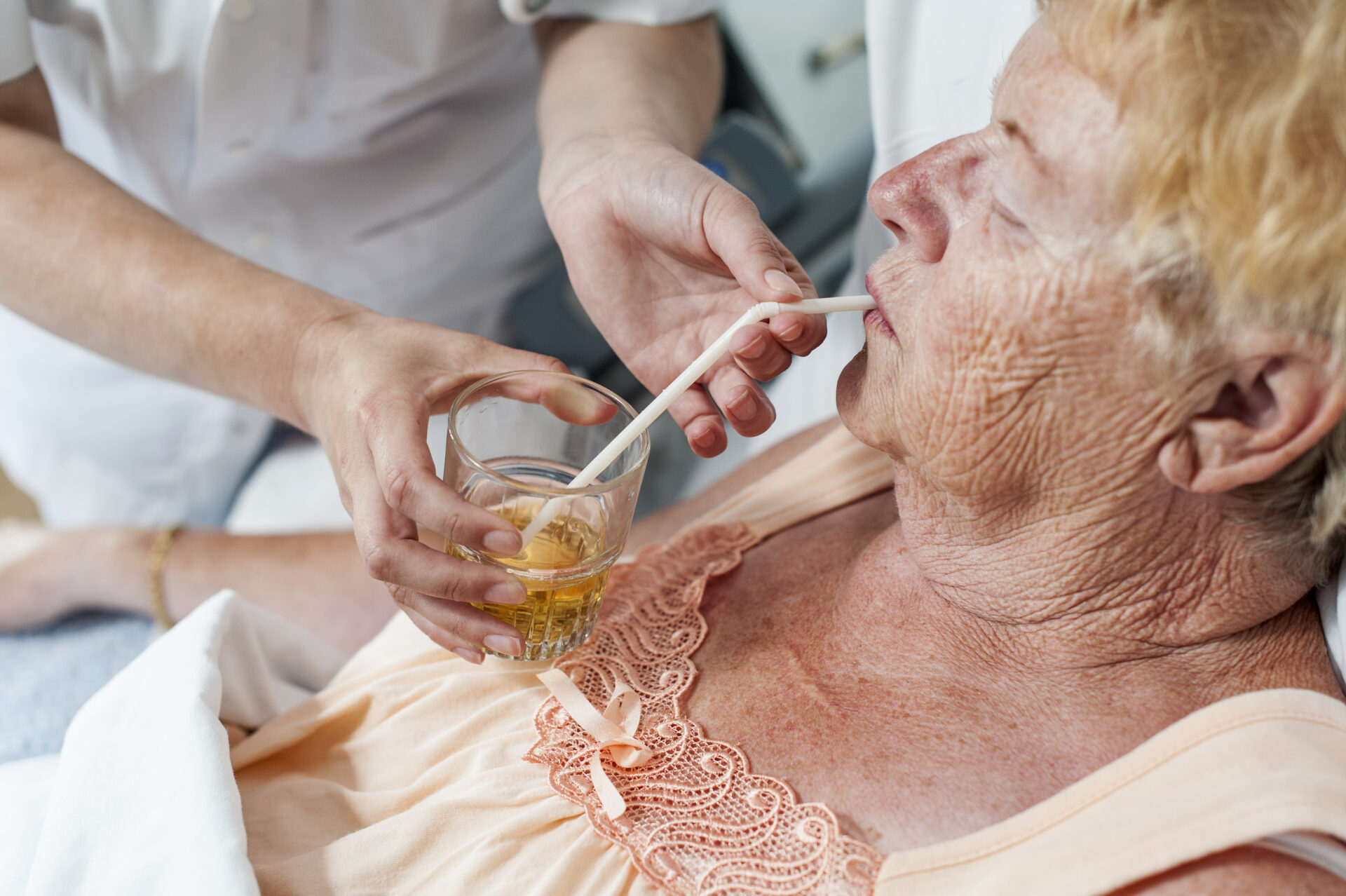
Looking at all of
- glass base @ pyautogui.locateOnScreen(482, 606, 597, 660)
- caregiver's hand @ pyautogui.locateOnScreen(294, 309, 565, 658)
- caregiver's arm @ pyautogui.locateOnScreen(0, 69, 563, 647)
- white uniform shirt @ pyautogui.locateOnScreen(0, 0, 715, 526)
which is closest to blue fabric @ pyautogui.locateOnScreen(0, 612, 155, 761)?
white uniform shirt @ pyautogui.locateOnScreen(0, 0, 715, 526)

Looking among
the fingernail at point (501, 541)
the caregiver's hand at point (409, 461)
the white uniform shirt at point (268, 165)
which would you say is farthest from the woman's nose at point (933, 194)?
the white uniform shirt at point (268, 165)

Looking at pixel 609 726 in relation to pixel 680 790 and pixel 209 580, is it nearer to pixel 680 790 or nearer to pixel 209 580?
pixel 680 790

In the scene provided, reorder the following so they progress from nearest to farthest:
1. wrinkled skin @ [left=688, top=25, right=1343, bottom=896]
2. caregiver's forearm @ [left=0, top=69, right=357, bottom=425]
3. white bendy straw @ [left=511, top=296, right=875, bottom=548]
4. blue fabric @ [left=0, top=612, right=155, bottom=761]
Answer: wrinkled skin @ [left=688, top=25, right=1343, bottom=896] < white bendy straw @ [left=511, top=296, right=875, bottom=548] < caregiver's forearm @ [left=0, top=69, right=357, bottom=425] < blue fabric @ [left=0, top=612, right=155, bottom=761]

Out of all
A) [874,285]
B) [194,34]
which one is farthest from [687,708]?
[194,34]

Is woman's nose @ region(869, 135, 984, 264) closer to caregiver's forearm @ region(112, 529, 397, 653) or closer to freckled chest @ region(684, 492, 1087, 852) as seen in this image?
freckled chest @ region(684, 492, 1087, 852)

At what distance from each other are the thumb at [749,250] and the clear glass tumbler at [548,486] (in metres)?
0.18

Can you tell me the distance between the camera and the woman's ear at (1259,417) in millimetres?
797

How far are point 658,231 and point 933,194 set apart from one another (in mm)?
330

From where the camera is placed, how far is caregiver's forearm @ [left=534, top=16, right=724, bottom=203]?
1380 mm

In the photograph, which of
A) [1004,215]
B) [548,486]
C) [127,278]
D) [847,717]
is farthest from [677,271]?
[127,278]

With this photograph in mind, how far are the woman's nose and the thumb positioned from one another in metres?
0.11

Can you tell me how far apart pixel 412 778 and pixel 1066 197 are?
830mm

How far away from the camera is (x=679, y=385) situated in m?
0.97

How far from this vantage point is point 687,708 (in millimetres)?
1058
